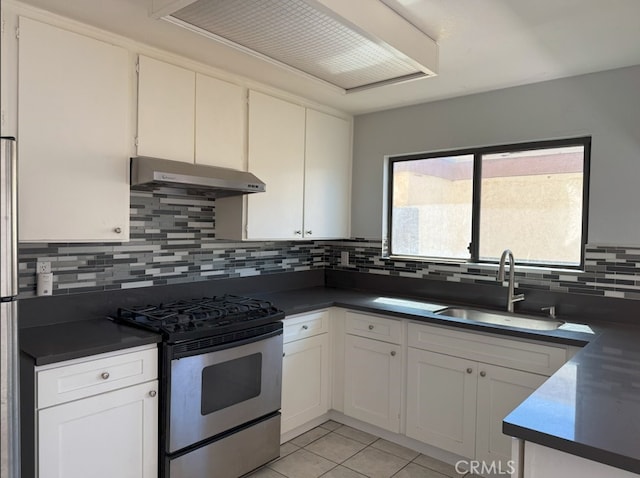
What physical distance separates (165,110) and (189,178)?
1.30 feet

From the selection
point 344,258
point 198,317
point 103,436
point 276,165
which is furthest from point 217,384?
point 344,258

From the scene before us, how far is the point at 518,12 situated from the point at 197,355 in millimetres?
2056

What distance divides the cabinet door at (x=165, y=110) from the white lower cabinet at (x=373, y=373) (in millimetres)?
1502

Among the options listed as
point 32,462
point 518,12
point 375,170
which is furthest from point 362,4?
point 32,462

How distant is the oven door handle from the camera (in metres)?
2.05

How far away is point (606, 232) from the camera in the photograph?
8.39ft

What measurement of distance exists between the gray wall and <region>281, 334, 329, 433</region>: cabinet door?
5.30 ft

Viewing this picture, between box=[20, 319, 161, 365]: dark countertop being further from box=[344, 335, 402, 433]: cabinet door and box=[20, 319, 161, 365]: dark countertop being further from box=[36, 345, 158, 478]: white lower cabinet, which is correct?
box=[344, 335, 402, 433]: cabinet door

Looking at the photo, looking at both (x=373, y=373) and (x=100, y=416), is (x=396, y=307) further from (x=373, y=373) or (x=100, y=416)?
(x=100, y=416)

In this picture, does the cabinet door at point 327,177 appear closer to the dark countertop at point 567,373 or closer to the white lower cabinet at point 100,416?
the dark countertop at point 567,373

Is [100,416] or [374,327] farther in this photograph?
[374,327]

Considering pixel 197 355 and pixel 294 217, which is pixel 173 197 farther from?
pixel 197 355

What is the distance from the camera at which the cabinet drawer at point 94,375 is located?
5.63ft

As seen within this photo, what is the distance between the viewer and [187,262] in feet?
9.23
